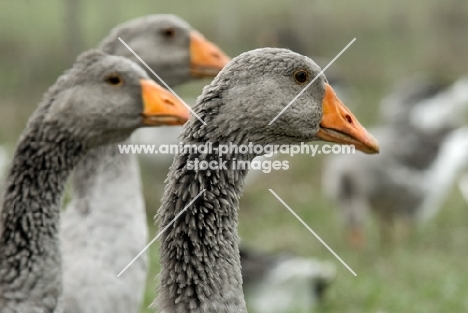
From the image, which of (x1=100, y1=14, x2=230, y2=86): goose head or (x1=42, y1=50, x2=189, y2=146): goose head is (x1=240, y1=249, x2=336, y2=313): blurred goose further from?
(x1=42, y1=50, x2=189, y2=146): goose head

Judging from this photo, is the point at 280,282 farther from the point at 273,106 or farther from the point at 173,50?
the point at 273,106

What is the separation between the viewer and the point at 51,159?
4.24m

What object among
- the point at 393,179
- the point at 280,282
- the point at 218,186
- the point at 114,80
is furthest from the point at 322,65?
the point at 218,186

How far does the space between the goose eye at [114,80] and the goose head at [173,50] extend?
1148 mm

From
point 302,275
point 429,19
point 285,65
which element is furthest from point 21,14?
point 285,65

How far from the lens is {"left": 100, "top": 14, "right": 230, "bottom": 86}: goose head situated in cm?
570

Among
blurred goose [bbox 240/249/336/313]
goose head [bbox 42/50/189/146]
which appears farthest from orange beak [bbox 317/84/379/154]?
blurred goose [bbox 240/249/336/313]

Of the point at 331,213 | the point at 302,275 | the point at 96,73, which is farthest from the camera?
the point at 331,213

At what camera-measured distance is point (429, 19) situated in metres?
21.5

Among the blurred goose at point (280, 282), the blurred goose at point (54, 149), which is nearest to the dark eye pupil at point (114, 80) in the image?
the blurred goose at point (54, 149)

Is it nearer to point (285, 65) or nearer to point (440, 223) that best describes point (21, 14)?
point (440, 223)

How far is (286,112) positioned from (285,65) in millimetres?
202

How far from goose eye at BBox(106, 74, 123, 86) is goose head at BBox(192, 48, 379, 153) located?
1.19 m

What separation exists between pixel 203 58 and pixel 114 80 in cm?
138
